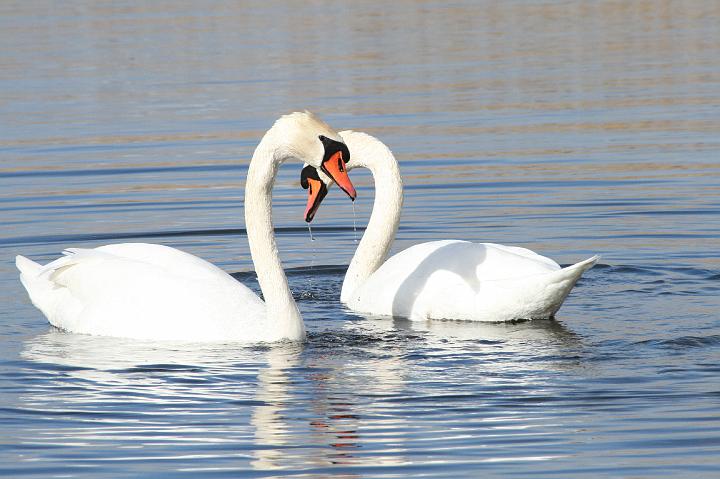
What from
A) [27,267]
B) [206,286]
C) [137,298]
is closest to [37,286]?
[27,267]

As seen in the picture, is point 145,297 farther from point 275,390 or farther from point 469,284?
point 469,284

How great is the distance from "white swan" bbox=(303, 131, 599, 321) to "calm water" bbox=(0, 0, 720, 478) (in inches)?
6.1

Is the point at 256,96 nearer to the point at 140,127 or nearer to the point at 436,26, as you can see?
the point at 140,127

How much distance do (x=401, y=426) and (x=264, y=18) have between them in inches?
1030

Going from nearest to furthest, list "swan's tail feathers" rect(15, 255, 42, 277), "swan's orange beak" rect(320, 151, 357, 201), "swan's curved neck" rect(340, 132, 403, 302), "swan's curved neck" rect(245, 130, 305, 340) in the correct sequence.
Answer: "swan's orange beak" rect(320, 151, 357, 201), "swan's curved neck" rect(245, 130, 305, 340), "swan's tail feathers" rect(15, 255, 42, 277), "swan's curved neck" rect(340, 132, 403, 302)

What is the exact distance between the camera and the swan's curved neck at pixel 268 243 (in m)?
8.91

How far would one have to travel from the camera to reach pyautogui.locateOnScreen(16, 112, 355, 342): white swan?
8.77 metres

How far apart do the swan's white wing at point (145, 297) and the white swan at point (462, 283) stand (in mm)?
1097

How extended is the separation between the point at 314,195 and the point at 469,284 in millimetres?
1289

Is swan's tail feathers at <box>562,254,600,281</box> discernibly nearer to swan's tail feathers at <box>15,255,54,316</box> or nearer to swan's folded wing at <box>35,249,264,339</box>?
swan's folded wing at <box>35,249,264,339</box>

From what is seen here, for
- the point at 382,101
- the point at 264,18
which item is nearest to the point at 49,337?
the point at 382,101

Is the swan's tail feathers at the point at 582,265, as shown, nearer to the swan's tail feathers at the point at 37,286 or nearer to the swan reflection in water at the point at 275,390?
the swan reflection in water at the point at 275,390

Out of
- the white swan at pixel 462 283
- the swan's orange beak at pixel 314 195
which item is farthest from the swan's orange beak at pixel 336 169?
the white swan at pixel 462 283

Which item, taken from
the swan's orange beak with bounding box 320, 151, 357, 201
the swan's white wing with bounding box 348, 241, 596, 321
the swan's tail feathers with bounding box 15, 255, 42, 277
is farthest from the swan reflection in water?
the swan's orange beak with bounding box 320, 151, 357, 201
